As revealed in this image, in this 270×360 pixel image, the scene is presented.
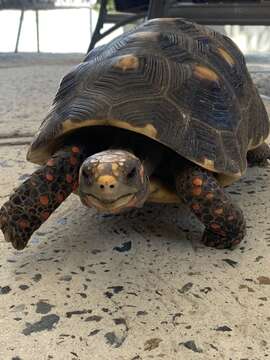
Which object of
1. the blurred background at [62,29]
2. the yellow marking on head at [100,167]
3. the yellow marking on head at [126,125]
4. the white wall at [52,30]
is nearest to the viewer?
the yellow marking on head at [100,167]

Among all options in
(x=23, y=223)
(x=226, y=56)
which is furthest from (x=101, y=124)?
(x=226, y=56)

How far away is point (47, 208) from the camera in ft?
4.18

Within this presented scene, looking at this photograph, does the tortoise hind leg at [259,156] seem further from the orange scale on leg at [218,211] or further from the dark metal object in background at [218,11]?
the dark metal object in background at [218,11]

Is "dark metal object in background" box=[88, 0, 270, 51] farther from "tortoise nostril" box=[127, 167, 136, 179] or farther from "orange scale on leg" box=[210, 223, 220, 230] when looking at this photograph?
"tortoise nostril" box=[127, 167, 136, 179]

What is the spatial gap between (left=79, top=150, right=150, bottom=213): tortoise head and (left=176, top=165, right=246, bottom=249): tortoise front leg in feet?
0.62

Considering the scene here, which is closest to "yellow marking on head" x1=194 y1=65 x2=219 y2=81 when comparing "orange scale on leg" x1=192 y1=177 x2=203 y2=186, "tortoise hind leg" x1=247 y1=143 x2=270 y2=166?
"orange scale on leg" x1=192 y1=177 x2=203 y2=186

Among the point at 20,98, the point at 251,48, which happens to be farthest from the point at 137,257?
the point at 251,48

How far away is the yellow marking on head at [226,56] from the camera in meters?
1.61

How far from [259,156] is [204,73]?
0.63 m

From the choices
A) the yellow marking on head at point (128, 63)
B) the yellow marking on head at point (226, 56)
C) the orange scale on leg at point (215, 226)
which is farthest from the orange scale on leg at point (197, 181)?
the yellow marking on head at point (226, 56)

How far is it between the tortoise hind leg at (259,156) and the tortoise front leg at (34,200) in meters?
0.88

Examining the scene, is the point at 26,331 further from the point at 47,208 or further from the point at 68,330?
the point at 47,208

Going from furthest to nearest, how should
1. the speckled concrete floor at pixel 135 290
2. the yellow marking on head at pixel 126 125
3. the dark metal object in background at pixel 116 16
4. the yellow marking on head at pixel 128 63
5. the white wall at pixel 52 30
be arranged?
the white wall at pixel 52 30, the dark metal object in background at pixel 116 16, the yellow marking on head at pixel 128 63, the yellow marking on head at pixel 126 125, the speckled concrete floor at pixel 135 290

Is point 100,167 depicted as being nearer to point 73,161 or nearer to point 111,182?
point 111,182
